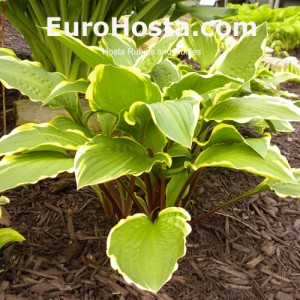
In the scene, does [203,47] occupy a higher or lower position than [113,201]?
higher

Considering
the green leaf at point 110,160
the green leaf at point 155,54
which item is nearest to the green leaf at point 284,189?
the green leaf at point 110,160

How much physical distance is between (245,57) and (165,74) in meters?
0.26

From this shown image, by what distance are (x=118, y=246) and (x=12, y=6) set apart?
1436 mm

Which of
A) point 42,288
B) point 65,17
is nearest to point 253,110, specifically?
point 42,288

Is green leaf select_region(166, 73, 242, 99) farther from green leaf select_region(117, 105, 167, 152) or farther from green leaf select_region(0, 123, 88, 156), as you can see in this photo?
green leaf select_region(0, 123, 88, 156)

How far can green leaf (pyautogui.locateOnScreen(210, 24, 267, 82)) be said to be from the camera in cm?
137

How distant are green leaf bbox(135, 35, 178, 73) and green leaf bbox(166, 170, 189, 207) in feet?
1.14

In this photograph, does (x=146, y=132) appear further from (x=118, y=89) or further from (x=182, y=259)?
(x=182, y=259)

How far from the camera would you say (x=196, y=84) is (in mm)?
1212

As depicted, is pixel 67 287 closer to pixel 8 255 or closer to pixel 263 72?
pixel 8 255

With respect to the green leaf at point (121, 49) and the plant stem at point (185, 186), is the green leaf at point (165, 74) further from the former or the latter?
the plant stem at point (185, 186)

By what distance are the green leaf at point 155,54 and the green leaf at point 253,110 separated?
225 mm

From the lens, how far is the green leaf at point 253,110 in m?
1.16

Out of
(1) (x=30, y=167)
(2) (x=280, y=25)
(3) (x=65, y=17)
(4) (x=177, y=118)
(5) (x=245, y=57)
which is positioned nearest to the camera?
(4) (x=177, y=118)
